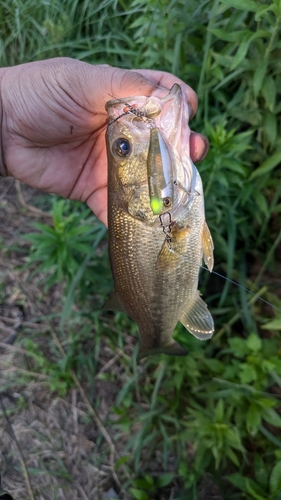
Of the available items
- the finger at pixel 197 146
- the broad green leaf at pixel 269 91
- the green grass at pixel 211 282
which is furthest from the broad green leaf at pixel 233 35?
the finger at pixel 197 146

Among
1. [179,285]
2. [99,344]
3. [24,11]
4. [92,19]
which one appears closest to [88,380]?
[99,344]

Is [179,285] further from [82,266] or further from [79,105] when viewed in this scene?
[79,105]

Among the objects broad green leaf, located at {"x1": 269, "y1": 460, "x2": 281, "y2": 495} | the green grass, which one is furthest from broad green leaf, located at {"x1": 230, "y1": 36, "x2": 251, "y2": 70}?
broad green leaf, located at {"x1": 269, "y1": 460, "x2": 281, "y2": 495}

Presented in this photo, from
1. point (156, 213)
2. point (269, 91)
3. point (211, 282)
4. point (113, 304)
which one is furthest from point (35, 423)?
point (269, 91)

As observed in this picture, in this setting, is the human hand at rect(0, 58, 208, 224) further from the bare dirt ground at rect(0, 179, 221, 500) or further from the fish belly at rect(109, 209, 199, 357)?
the bare dirt ground at rect(0, 179, 221, 500)

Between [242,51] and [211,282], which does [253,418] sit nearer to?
[211,282]
